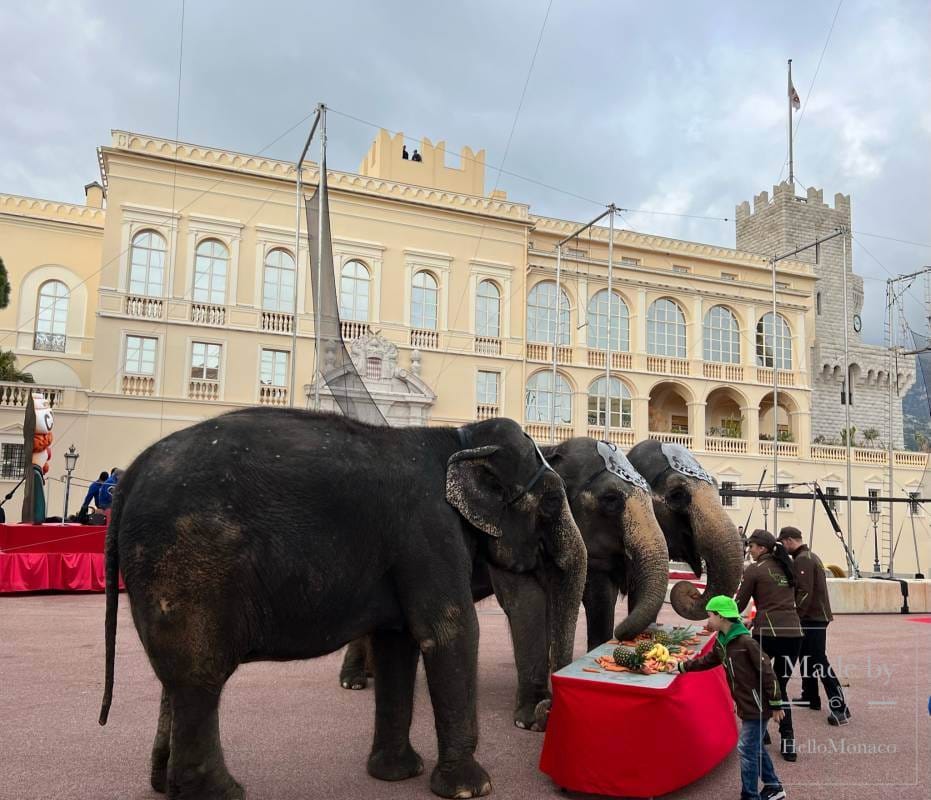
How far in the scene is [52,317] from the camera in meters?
30.0

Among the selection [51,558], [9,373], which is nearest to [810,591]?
[51,558]

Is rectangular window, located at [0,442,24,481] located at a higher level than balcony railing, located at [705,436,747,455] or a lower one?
lower

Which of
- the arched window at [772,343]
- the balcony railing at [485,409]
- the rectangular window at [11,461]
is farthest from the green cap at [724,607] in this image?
the arched window at [772,343]

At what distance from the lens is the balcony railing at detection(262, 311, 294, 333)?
27719 mm

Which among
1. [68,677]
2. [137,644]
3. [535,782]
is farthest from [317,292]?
[535,782]

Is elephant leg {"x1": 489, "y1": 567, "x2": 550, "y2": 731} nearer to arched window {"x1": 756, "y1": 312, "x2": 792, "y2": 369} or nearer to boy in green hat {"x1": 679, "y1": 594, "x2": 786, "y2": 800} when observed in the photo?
boy in green hat {"x1": 679, "y1": 594, "x2": 786, "y2": 800}

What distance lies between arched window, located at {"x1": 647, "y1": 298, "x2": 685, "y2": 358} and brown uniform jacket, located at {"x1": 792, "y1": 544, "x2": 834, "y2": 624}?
27.7 metres

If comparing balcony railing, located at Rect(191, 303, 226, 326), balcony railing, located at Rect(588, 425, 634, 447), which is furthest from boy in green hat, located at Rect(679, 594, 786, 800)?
balcony railing, located at Rect(588, 425, 634, 447)

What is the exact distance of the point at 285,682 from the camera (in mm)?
7473

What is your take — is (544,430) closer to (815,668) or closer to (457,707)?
(815,668)

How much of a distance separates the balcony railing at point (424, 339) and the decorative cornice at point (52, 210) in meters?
11.7

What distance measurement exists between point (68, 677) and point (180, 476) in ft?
15.9

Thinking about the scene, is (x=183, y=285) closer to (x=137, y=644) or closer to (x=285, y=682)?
(x=137, y=644)

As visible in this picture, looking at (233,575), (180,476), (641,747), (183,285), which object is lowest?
(641,747)
